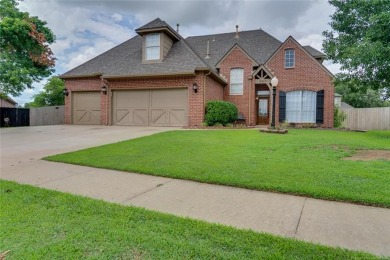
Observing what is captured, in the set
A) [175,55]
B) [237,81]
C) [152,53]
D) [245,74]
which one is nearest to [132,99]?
[152,53]

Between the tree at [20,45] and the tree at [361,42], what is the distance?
14797 mm

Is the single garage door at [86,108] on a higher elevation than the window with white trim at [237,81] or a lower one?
lower

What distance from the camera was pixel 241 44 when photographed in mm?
21016

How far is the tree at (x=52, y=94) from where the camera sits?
27331 millimetres

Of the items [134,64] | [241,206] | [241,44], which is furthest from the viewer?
[241,44]

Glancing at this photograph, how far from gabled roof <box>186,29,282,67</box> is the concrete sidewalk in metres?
15.5

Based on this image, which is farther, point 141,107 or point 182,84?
point 141,107

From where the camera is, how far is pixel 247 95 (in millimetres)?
17578

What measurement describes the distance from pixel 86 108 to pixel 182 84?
6943 millimetres

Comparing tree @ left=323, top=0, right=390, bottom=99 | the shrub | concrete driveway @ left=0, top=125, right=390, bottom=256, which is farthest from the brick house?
concrete driveway @ left=0, top=125, right=390, bottom=256

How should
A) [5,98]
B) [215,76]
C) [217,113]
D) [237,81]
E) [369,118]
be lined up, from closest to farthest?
[217,113] → [215,76] → [237,81] → [369,118] → [5,98]

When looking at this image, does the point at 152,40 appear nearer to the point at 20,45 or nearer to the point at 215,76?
the point at 215,76

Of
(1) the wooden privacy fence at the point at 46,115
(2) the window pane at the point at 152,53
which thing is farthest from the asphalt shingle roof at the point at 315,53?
(1) the wooden privacy fence at the point at 46,115

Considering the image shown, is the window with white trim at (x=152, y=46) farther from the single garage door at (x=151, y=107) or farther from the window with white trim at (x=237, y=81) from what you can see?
the window with white trim at (x=237, y=81)
